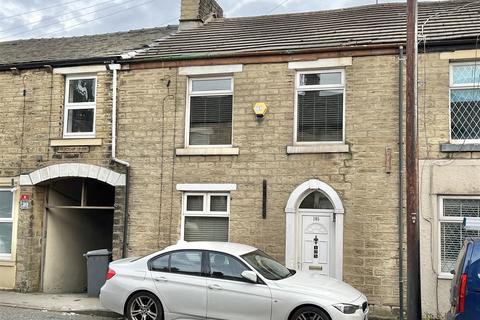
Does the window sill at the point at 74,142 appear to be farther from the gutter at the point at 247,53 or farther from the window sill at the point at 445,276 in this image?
the window sill at the point at 445,276

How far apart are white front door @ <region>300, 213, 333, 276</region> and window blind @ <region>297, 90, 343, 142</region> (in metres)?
1.69

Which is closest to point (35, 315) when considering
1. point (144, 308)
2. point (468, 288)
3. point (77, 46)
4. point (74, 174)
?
point (144, 308)

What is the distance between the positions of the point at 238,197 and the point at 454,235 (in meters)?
4.38

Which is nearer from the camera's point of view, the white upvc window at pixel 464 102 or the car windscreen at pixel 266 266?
the car windscreen at pixel 266 266

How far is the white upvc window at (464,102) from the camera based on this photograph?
1088 cm

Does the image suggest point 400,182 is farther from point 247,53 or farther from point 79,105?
point 79,105

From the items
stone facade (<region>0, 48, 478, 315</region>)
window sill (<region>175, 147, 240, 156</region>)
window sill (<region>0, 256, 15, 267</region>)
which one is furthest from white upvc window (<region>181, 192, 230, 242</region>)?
window sill (<region>0, 256, 15, 267</region>)

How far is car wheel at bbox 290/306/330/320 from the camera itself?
816cm

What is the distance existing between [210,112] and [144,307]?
498 cm

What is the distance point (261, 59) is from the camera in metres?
12.1

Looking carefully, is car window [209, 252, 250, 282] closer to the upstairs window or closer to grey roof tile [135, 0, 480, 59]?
the upstairs window

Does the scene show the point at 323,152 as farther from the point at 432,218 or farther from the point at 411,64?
the point at 411,64

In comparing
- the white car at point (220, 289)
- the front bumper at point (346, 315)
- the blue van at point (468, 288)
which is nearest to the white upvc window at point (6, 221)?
the white car at point (220, 289)

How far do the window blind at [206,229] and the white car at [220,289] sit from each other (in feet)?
8.20
